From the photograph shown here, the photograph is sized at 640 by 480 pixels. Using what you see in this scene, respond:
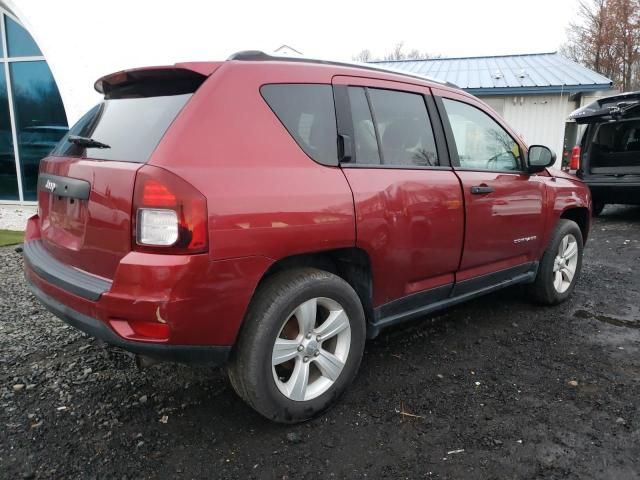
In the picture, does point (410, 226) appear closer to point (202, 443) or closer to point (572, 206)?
point (202, 443)

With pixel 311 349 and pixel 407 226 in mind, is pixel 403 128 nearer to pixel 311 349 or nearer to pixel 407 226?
pixel 407 226

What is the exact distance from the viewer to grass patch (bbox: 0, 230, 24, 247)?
6.53 m

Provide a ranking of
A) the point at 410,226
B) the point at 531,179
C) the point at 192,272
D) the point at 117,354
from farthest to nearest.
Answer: the point at 531,179 → the point at 117,354 → the point at 410,226 → the point at 192,272

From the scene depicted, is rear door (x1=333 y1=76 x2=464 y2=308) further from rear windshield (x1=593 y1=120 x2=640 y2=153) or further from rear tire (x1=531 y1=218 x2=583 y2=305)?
rear windshield (x1=593 y1=120 x2=640 y2=153)

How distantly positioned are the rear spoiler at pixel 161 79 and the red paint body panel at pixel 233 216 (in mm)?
21

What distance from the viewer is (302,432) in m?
2.55

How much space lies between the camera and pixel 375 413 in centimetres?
271

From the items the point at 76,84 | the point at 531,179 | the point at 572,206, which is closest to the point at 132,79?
the point at 531,179

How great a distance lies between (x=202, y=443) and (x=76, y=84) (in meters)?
7.34

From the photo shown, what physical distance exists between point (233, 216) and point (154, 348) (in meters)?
0.66

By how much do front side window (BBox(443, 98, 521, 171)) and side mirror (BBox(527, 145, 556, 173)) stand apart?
0.10 meters

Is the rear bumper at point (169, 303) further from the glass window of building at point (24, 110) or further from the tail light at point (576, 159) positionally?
the tail light at point (576, 159)

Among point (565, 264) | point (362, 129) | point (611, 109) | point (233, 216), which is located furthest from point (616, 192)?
point (233, 216)

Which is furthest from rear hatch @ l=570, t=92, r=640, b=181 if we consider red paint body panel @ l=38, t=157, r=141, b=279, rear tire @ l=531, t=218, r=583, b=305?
red paint body panel @ l=38, t=157, r=141, b=279
